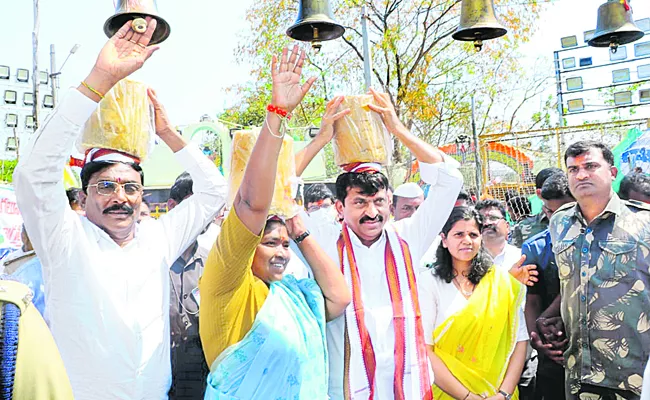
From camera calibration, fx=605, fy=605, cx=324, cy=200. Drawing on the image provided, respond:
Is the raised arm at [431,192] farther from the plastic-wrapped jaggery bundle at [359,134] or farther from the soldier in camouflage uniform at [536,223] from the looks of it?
the soldier in camouflage uniform at [536,223]

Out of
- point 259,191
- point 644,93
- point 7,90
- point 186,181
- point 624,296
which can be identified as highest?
point 7,90

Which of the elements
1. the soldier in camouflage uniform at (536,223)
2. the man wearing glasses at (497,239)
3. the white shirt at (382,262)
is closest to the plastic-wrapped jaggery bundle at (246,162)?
the white shirt at (382,262)

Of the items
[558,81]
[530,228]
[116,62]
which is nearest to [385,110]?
[116,62]

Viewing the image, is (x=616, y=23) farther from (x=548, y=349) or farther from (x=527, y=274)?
(x=548, y=349)

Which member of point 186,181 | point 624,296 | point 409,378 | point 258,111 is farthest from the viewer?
point 258,111

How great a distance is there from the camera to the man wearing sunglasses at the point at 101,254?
7.34 feet

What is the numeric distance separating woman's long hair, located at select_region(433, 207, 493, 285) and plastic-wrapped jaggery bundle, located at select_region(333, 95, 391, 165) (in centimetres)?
82

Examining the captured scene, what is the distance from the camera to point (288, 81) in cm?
209

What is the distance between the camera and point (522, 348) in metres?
3.58

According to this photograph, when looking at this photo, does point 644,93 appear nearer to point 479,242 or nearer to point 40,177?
point 479,242

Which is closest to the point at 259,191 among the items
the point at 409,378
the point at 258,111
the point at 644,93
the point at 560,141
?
the point at 409,378

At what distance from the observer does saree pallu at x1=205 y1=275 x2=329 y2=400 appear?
215 cm

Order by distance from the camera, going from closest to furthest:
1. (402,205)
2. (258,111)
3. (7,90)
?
(402,205) → (258,111) → (7,90)

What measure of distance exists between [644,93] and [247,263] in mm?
18663
